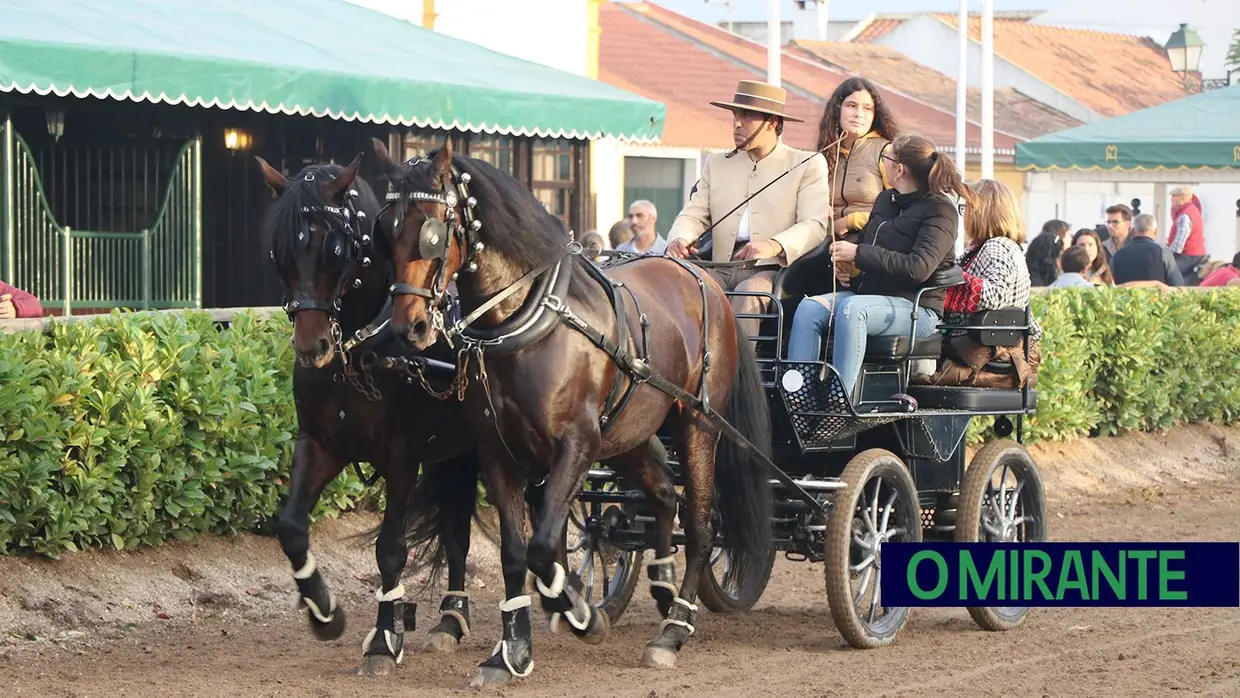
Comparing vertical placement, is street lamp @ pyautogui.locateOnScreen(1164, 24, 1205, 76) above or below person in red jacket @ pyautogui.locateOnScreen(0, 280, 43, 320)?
above

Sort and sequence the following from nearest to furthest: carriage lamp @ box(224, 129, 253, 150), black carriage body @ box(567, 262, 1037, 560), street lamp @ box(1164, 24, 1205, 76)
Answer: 1. black carriage body @ box(567, 262, 1037, 560)
2. carriage lamp @ box(224, 129, 253, 150)
3. street lamp @ box(1164, 24, 1205, 76)

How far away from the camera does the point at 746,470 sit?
24.9 ft

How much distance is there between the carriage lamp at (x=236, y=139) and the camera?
15.4 meters

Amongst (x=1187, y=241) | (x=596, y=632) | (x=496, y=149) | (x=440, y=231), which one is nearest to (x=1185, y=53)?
(x=1187, y=241)

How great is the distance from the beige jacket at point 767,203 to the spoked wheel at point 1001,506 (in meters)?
1.29

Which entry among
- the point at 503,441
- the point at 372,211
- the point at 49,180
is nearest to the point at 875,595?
the point at 503,441

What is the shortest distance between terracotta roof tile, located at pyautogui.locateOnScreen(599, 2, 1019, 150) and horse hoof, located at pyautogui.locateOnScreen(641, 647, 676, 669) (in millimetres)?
21099

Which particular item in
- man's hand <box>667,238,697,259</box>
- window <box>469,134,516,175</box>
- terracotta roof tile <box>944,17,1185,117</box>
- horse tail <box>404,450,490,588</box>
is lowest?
horse tail <box>404,450,490,588</box>

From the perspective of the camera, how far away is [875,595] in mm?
7684

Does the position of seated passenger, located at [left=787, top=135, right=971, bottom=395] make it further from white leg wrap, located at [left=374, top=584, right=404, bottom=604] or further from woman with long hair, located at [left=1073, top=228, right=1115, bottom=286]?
woman with long hair, located at [left=1073, top=228, right=1115, bottom=286]

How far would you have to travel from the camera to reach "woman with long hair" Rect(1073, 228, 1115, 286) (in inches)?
591

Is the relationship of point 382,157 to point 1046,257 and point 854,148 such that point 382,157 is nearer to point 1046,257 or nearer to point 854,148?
point 854,148

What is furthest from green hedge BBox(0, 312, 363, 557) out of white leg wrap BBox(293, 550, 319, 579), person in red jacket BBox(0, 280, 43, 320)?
white leg wrap BBox(293, 550, 319, 579)

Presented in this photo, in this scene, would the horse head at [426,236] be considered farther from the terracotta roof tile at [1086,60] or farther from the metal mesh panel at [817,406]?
the terracotta roof tile at [1086,60]
